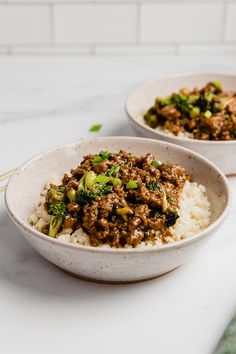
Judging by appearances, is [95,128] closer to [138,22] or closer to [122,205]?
[122,205]

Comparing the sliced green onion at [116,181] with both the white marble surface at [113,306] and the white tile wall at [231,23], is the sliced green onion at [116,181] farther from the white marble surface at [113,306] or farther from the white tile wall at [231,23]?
the white tile wall at [231,23]

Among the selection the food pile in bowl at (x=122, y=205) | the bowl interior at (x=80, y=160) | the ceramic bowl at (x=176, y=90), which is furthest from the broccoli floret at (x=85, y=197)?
the ceramic bowl at (x=176, y=90)

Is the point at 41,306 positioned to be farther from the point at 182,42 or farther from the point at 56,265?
the point at 182,42

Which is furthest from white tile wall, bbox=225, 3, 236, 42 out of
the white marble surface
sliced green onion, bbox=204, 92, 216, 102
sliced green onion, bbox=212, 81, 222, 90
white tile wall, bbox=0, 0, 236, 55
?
the white marble surface

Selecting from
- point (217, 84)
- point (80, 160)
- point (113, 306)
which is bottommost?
point (113, 306)

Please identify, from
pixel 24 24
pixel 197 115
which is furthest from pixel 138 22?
pixel 197 115

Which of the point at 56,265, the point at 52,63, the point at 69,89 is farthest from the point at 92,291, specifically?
the point at 52,63
